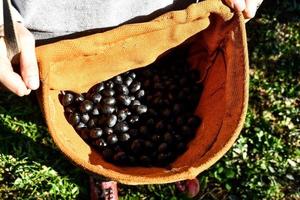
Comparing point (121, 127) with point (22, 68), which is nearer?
point (22, 68)

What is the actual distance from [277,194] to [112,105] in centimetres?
80

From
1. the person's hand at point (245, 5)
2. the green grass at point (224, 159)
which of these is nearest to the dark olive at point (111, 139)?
the green grass at point (224, 159)

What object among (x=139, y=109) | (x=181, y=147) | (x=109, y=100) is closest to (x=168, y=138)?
(x=181, y=147)

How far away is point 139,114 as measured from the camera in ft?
6.24

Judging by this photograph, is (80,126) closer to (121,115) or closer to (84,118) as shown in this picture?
(84,118)

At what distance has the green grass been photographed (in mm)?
2082

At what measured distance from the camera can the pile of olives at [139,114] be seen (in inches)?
72.1

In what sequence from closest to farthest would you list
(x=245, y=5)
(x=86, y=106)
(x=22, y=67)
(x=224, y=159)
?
1. (x=22, y=67)
2. (x=245, y=5)
3. (x=86, y=106)
4. (x=224, y=159)

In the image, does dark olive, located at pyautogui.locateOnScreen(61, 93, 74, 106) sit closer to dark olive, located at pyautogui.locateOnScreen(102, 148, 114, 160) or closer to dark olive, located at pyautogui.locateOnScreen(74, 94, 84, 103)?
dark olive, located at pyautogui.locateOnScreen(74, 94, 84, 103)

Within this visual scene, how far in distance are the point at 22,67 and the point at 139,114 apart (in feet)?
1.75

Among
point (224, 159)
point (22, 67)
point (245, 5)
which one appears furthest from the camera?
point (224, 159)

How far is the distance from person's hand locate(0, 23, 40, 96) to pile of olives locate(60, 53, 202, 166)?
1.06 feet

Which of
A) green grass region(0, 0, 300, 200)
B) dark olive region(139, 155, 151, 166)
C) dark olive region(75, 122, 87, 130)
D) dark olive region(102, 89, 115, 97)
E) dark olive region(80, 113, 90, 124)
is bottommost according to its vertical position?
green grass region(0, 0, 300, 200)

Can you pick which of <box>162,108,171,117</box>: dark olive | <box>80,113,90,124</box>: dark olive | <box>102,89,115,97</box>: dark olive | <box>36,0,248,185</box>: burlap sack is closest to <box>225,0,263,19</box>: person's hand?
<box>36,0,248,185</box>: burlap sack
